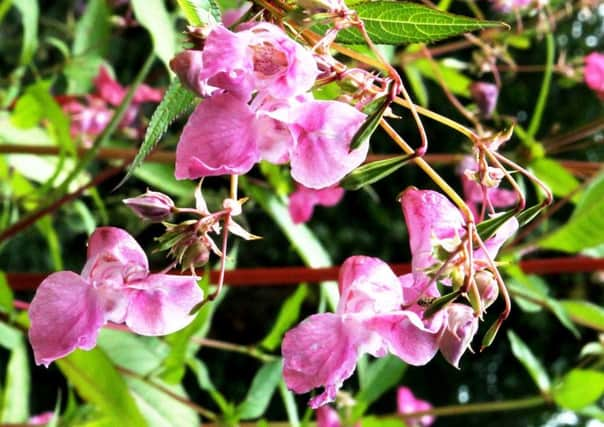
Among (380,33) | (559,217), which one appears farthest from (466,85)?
(559,217)

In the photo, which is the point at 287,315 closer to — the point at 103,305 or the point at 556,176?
the point at 556,176

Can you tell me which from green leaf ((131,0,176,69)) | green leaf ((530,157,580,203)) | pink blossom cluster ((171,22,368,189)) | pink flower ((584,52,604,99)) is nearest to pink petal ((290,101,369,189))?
pink blossom cluster ((171,22,368,189))

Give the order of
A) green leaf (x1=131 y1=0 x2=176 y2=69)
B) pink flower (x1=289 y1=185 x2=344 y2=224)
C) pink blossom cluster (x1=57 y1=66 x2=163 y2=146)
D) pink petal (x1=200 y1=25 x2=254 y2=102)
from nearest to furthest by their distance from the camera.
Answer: pink petal (x1=200 y1=25 x2=254 y2=102) < green leaf (x1=131 y1=0 x2=176 y2=69) < pink flower (x1=289 y1=185 x2=344 y2=224) < pink blossom cluster (x1=57 y1=66 x2=163 y2=146)

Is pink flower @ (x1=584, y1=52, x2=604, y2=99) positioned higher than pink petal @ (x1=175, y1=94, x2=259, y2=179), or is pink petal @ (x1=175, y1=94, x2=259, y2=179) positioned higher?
pink petal @ (x1=175, y1=94, x2=259, y2=179)

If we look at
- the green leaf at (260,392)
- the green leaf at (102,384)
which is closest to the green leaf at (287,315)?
the green leaf at (260,392)

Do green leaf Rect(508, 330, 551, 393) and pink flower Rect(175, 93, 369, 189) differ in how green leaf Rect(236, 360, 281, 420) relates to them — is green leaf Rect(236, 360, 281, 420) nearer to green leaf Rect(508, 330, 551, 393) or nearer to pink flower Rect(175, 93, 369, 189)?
green leaf Rect(508, 330, 551, 393)

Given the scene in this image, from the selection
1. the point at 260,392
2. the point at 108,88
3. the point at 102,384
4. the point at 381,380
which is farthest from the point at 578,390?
the point at 108,88

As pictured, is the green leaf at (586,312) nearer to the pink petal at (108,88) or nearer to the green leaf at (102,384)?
the green leaf at (102,384)
